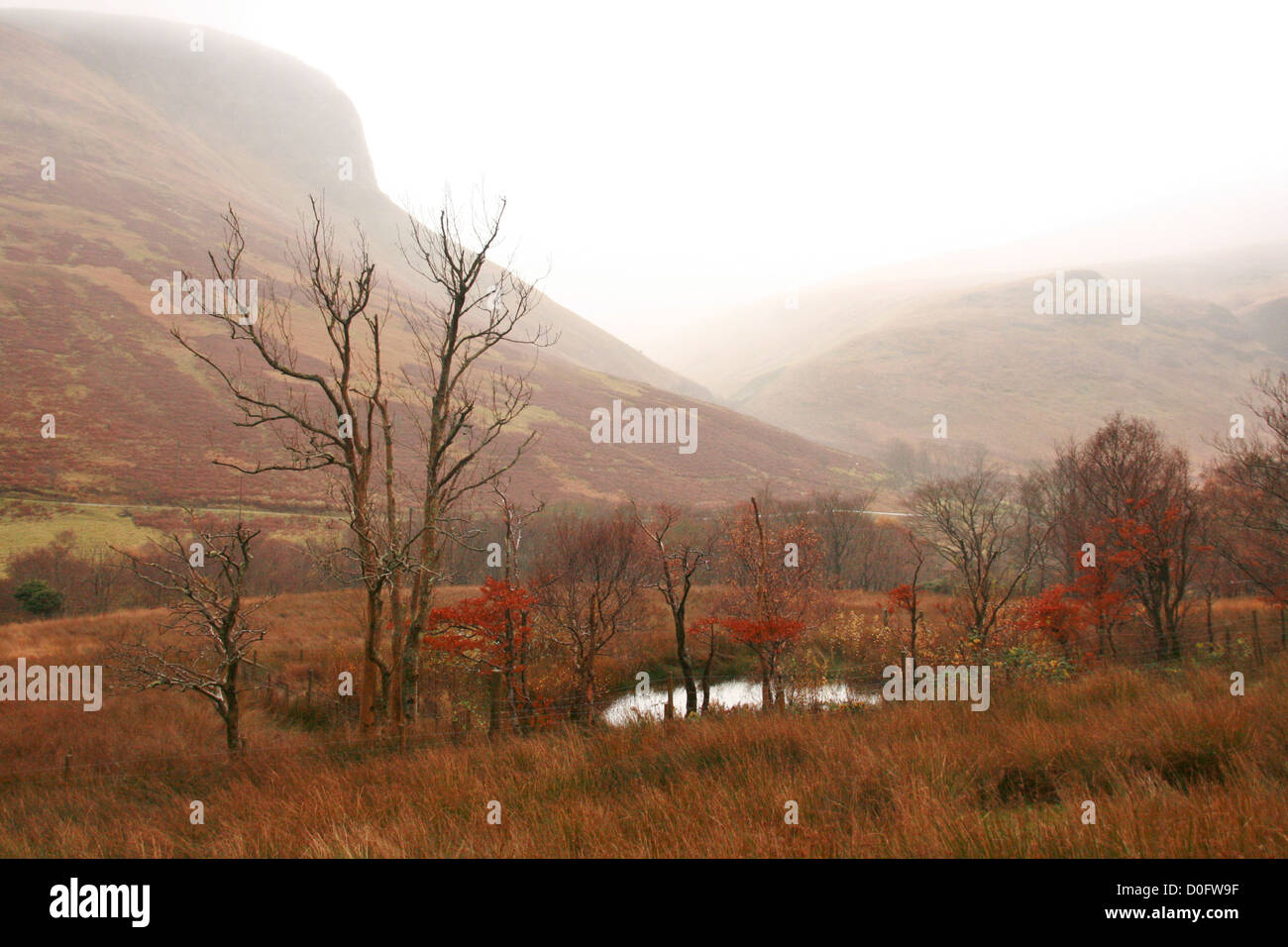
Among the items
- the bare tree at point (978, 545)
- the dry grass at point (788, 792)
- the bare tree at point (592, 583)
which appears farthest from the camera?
the bare tree at point (592, 583)

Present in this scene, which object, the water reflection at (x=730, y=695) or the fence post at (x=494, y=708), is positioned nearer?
the fence post at (x=494, y=708)

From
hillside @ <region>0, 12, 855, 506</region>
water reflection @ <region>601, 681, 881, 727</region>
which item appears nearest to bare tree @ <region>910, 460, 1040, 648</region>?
water reflection @ <region>601, 681, 881, 727</region>

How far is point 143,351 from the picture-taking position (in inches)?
2494

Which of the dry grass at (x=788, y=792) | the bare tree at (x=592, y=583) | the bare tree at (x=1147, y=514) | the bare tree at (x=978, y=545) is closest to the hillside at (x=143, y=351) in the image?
the bare tree at (x=592, y=583)

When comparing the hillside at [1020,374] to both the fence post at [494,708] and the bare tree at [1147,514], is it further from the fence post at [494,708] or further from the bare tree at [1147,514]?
the fence post at [494,708]

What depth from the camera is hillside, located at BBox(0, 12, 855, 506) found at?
49375 mm

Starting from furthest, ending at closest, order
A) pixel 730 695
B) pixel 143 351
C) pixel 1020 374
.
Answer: pixel 1020 374 → pixel 143 351 → pixel 730 695

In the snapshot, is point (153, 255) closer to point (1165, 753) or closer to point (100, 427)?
point (100, 427)

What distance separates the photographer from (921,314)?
19412 cm

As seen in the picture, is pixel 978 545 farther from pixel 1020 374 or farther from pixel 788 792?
pixel 1020 374

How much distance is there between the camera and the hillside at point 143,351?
4938 cm

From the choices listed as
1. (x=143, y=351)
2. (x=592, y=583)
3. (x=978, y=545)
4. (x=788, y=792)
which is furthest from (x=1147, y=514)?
(x=143, y=351)
